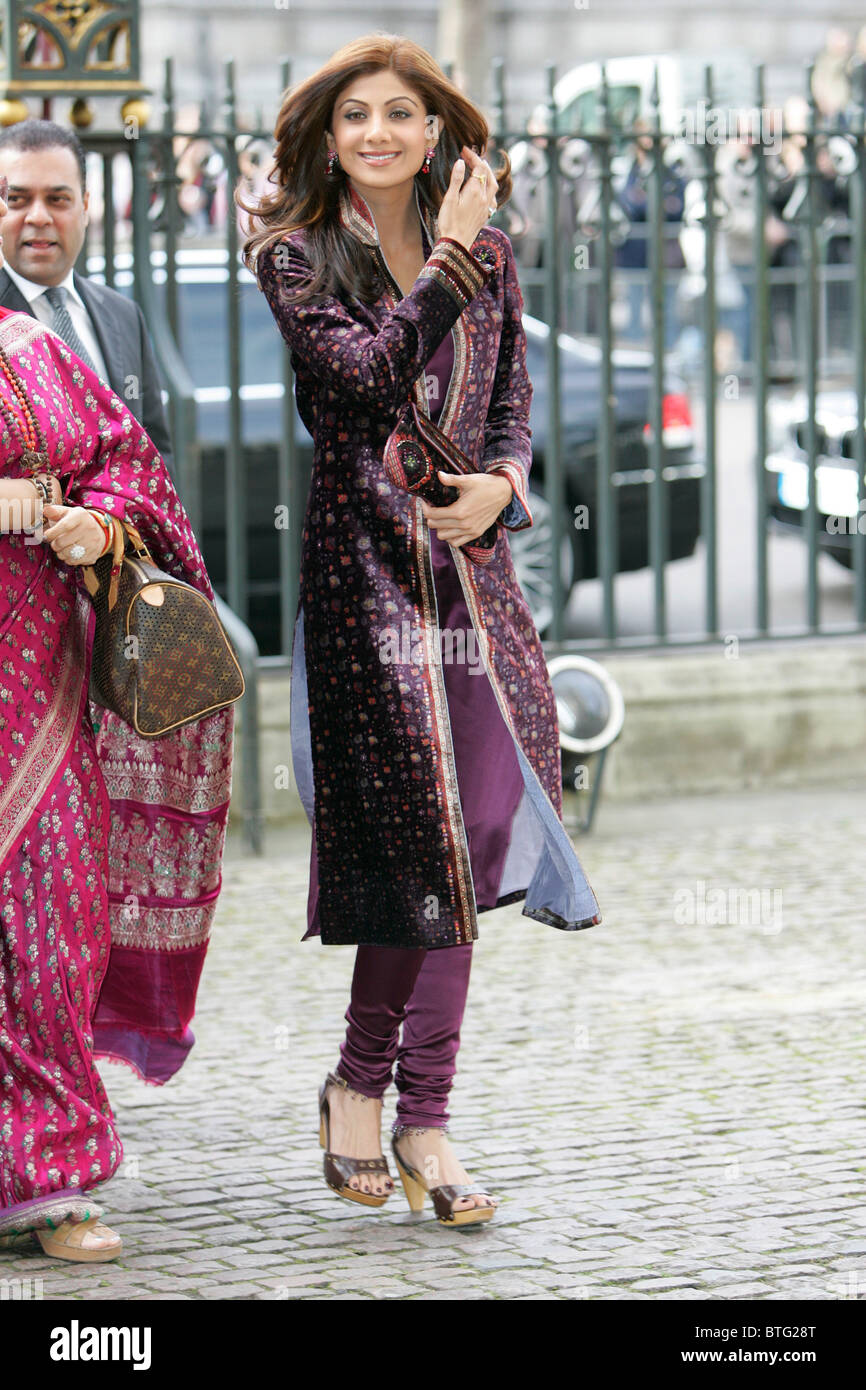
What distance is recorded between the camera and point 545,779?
13.5 ft

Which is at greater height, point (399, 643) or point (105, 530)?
point (105, 530)

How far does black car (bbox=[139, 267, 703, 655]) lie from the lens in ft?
29.4

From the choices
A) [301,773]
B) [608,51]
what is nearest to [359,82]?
[301,773]

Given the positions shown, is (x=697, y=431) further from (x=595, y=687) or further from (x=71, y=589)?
(x=71, y=589)

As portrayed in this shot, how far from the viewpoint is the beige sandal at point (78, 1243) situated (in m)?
3.88

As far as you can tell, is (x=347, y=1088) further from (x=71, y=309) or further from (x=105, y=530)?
(x=71, y=309)

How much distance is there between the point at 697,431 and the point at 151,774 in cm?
1506

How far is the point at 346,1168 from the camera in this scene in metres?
4.15

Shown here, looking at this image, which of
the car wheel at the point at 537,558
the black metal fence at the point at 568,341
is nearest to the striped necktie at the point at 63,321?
the black metal fence at the point at 568,341

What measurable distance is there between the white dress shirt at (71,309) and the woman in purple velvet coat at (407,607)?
0.70 meters

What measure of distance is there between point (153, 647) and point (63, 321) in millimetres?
1105

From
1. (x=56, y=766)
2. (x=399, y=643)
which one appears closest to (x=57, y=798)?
(x=56, y=766)

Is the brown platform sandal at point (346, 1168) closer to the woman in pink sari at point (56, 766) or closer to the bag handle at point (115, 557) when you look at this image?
the woman in pink sari at point (56, 766)

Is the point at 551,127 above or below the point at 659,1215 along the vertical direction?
above
